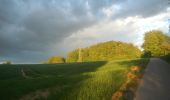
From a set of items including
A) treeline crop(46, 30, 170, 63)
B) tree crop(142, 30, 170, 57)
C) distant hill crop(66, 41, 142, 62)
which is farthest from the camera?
distant hill crop(66, 41, 142, 62)

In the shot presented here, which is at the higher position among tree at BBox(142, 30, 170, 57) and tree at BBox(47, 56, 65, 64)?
tree at BBox(142, 30, 170, 57)

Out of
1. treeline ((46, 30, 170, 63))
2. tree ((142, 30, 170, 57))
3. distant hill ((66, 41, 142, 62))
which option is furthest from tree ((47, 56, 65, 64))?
tree ((142, 30, 170, 57))

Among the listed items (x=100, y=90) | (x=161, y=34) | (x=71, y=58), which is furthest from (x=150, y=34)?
(x=100, y=90)

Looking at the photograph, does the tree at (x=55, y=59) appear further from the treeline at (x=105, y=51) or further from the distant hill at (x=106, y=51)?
the distant hill at (x=106, y=51)

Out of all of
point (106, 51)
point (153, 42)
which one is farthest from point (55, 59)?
point (153, 42)

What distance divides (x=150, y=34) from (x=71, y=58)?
38968 millimetres

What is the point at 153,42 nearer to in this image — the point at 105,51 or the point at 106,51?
the point at 105,51

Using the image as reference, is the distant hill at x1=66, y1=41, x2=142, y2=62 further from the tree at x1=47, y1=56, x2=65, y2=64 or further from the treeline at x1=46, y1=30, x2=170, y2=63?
the tree at x1=47, y1=56, x2=65, y2=64

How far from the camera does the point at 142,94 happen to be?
1820 cm

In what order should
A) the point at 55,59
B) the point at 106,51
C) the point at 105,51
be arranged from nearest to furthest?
1. the point at 55,59
2. the point at 105,51
3. the point at 106,51

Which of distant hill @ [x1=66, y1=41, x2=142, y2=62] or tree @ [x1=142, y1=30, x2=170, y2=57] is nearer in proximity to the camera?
tree @ [x1=142, y1=30, x2=170, y2=57]

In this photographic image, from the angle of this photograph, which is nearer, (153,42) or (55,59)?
(153,42)

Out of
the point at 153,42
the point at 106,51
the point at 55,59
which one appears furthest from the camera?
the point at 106,51

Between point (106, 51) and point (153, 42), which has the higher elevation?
point (153, 42)
